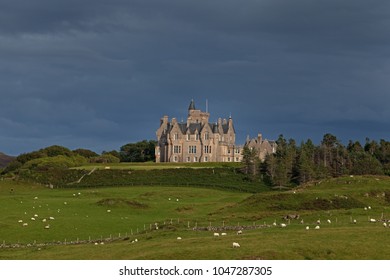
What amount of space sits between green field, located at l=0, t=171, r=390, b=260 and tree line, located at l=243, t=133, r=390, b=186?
107 feet

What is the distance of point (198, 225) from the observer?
71.6m

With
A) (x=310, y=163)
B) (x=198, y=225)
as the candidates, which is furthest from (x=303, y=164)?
(x=198, y=225)

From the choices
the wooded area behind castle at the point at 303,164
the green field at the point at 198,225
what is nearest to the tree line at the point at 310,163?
the wooded area behind castle at the point at 303,164

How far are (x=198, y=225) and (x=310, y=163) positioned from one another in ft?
325

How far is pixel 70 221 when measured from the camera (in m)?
78.3

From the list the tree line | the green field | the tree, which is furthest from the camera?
the tree

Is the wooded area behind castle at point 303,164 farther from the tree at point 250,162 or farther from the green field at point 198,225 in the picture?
the green field at point 198,225

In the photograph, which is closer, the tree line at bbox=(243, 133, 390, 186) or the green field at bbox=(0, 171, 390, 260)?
the green field at bbox=(0, 171, 390, 260)

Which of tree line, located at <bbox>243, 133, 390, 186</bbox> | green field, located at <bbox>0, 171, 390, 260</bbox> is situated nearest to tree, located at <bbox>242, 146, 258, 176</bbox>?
tree line, located at <bbox>243, 133, 390, 186</bbox>

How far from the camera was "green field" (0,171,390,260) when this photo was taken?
45938 millimetres

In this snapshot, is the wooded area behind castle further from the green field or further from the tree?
the green field
